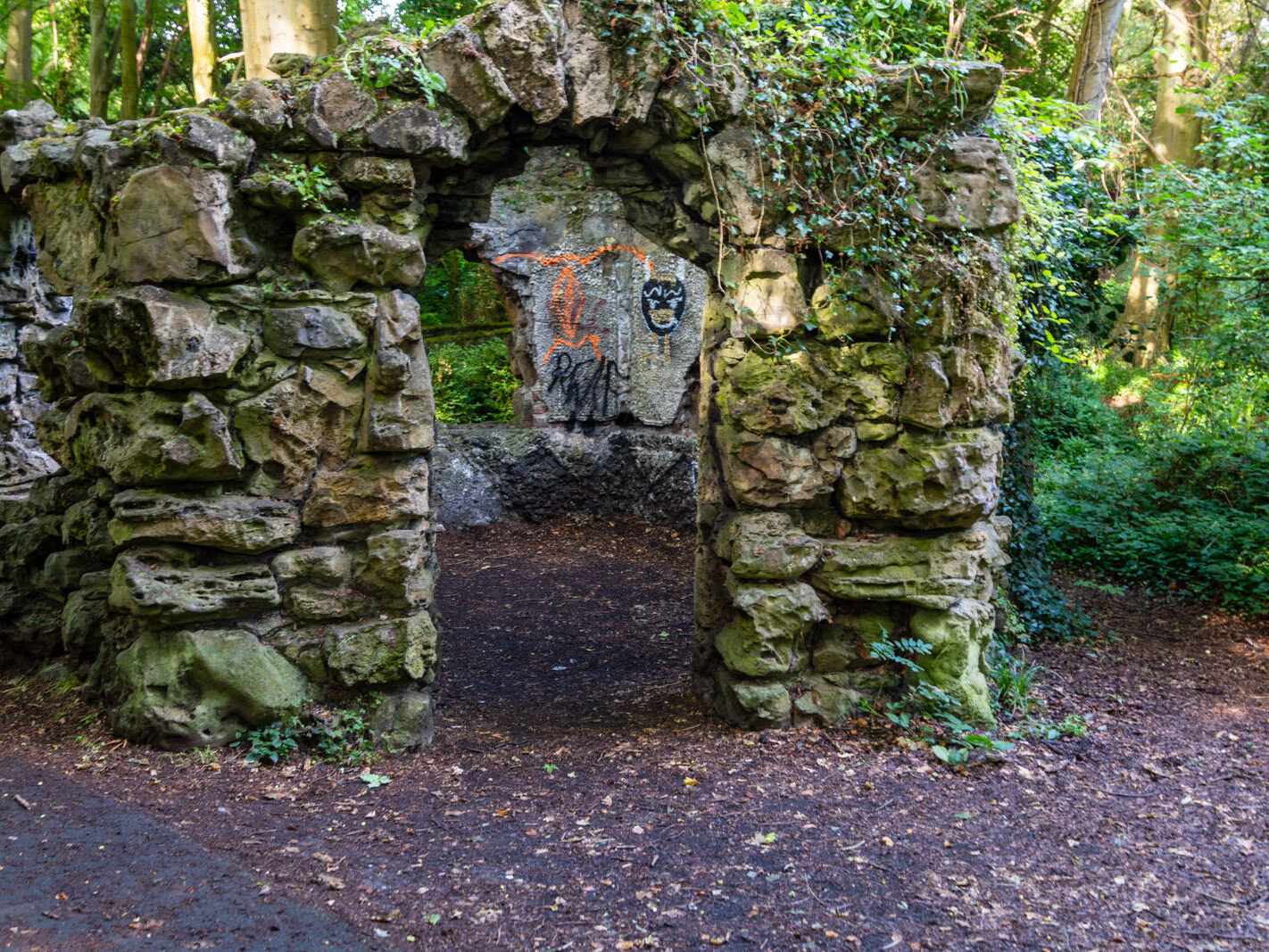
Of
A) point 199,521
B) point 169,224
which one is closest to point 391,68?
point 169,224

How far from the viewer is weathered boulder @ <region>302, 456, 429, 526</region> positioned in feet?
13.7

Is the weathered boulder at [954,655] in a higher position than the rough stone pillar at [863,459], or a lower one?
lower

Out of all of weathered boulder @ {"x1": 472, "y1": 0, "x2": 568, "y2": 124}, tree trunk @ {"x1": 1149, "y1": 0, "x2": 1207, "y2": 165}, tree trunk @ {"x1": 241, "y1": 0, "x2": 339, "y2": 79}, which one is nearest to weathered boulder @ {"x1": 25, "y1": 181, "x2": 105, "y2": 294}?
weathered boulder @ {"x1": 472, "y1": 0, "x2": 568, "y2": 124}

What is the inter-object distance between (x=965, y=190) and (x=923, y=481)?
1.38 m

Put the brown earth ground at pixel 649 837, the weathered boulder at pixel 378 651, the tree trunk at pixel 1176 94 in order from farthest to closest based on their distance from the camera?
the tree trunk at pixel 1176 94 → the weathered boulder at pixel 378 651 → the brown earth ground at pixel 649 837

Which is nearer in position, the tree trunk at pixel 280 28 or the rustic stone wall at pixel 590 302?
the tree trunk at pixel 280 28

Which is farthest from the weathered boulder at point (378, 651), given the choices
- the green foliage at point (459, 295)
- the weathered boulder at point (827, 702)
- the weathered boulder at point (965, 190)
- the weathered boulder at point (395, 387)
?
the green foliage at point (459, 295)

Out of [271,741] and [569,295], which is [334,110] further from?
[569,295]

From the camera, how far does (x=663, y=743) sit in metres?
4.50

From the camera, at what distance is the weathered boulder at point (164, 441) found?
3.91 metres

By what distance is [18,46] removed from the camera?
11055 millimetres

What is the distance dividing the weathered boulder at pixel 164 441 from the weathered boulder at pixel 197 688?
0.68 m

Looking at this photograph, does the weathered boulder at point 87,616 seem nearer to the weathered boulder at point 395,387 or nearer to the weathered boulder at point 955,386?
the weathered boulder at point 395,387

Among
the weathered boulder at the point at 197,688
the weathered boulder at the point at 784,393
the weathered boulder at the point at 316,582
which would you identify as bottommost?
the weathered boulder at the point at 197,688
